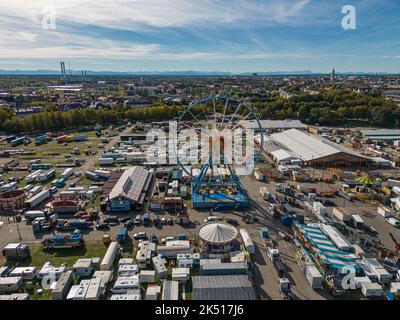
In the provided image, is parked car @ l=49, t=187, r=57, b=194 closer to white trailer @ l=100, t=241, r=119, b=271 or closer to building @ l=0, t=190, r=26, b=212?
building @ l=0, t=190, r=26, b=212

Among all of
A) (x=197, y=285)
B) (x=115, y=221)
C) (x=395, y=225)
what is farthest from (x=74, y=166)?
(x=395, y=225)

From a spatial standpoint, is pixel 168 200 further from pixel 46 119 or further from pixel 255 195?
pixel 46 119

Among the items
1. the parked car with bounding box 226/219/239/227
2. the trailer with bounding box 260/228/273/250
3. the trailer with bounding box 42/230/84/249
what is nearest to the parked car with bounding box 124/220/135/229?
the trailer with bounding box 42/230/84/249

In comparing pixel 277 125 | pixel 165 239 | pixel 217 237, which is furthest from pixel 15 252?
pixel 277 125
